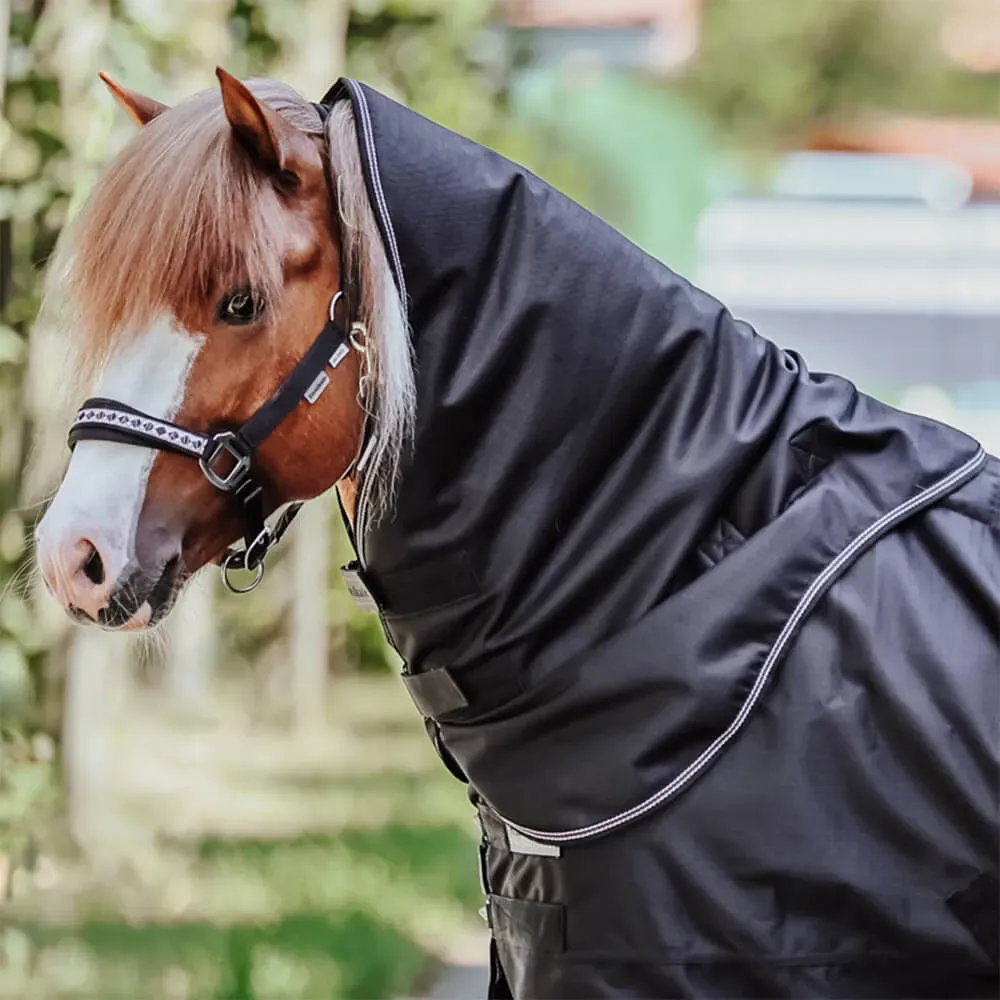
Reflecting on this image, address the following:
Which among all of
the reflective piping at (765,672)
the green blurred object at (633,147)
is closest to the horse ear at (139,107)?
the reflective piping at (765,672)

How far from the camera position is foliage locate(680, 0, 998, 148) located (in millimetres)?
1351

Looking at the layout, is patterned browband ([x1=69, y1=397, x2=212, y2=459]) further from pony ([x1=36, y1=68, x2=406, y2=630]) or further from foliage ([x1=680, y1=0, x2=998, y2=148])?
foliage ([x1=680, y1=0, x2=998, y2=148])

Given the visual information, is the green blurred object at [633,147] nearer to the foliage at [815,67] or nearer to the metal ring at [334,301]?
the foliage at [815,67]

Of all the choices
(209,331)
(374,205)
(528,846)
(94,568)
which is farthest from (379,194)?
(528,846)

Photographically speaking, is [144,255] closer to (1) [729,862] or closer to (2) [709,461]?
(2) [709,461]

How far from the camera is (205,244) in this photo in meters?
0.62

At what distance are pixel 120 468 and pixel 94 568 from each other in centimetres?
6

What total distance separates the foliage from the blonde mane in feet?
2.86

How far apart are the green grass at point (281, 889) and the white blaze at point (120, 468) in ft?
3.18

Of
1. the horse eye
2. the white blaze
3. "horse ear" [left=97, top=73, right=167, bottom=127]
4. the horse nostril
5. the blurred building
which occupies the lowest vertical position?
the horse nostril

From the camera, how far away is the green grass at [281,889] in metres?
1.38

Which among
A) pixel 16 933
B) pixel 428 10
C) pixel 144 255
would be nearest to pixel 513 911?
pixel 144 255

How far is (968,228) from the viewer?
54.5 inches

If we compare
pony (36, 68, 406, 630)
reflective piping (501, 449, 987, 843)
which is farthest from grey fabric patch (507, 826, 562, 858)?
pony (36, 68, 406, 630)
